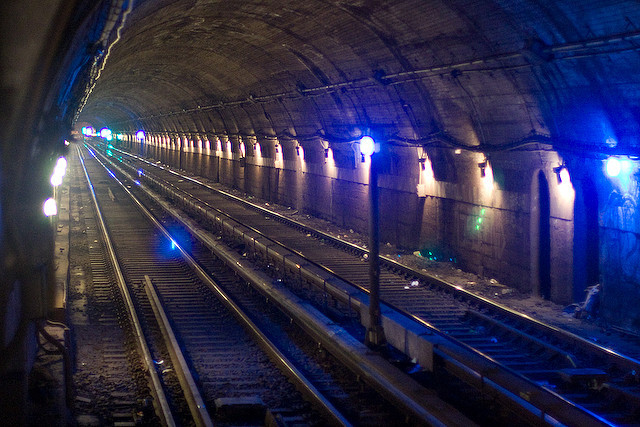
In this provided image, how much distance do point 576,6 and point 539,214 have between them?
466cm

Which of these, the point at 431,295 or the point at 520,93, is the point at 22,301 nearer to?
the point at 431,295

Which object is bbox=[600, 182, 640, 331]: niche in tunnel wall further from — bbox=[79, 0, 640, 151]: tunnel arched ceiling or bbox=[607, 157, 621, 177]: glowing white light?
bbox=[79, 0, 640, 151]: tunnel arched ceiling

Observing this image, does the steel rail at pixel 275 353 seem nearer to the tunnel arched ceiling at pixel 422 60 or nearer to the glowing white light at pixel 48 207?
the glowing white light at pixel 48 207

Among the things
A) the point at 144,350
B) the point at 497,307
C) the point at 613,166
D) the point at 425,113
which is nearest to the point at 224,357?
the point at 144,350

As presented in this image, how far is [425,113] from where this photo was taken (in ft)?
51.5

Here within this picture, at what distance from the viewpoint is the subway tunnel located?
5648mm

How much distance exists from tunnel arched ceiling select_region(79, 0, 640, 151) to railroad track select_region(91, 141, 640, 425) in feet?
11.1

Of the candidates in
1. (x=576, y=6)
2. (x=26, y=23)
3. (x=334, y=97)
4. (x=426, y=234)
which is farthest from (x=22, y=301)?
(x=334, y=97)

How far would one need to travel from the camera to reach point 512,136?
43.0 feet

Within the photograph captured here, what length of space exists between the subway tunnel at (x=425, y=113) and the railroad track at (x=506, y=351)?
1.70m

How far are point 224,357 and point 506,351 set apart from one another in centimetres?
434

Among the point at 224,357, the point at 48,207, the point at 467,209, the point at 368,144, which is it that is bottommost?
the point at 224,357

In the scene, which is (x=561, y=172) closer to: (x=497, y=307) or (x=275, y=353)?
(x=497, y=307)

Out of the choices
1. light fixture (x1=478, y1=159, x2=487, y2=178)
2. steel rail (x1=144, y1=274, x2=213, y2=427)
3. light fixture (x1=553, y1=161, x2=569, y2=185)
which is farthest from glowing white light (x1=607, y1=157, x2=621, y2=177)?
steel rail (x1=144, y1=274, x2=213, y2=427)
